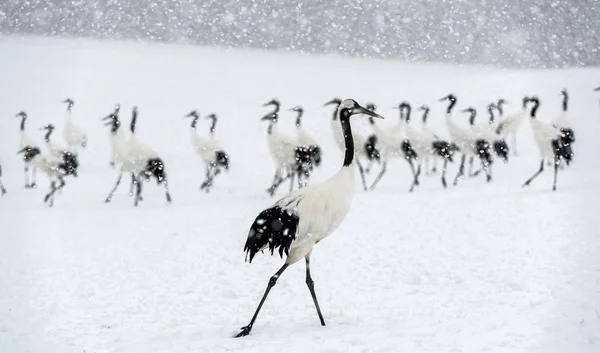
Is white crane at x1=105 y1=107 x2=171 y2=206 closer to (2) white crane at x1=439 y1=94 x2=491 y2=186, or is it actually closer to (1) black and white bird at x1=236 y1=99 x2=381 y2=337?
(2) white crane at x1=439 y1=94 x2=491 y2=186

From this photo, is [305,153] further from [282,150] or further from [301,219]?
[301,219]

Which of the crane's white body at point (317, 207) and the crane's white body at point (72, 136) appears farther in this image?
the crane's white body at point (72, 136)

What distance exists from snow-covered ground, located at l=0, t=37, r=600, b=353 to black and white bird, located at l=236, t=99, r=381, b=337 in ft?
2.26

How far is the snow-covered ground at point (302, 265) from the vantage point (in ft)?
18.7

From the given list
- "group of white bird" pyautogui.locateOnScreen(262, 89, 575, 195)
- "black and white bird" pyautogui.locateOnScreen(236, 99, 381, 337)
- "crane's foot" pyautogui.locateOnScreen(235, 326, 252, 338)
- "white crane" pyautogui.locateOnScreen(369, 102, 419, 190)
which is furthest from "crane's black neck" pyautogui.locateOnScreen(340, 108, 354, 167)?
"white crane" pyautogui.locateOnScreen(369, 102, 419, 190)

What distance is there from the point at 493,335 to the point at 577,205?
661 centimetres

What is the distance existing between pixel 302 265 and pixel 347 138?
2962 millimetres

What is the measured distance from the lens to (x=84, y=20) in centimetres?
3619

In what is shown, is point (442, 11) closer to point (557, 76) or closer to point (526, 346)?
point (557, 76)

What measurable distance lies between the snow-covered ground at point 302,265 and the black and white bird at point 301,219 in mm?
689

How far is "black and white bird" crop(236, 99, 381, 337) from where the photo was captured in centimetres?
557

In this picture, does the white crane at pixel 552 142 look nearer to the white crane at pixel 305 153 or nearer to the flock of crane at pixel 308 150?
the flock of crane at pixel 308 150

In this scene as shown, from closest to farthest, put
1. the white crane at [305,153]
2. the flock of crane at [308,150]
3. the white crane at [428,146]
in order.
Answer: the flock of crane at [308,150] → the white crane at [305,153] → the white crane at [428,146]

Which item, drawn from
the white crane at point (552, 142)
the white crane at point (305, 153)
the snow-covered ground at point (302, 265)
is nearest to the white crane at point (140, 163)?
the snow-covered ground at point (302, 265)
